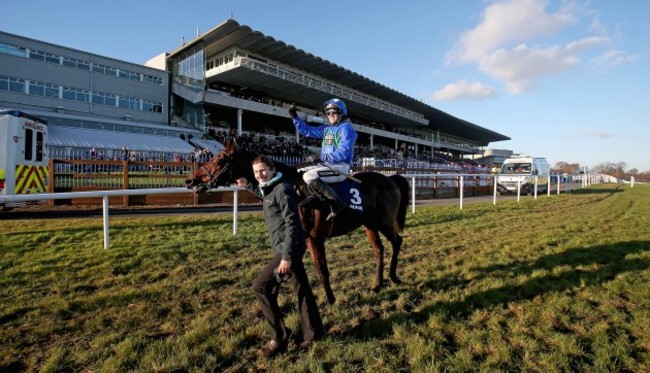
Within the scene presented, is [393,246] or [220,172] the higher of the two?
[220,172]

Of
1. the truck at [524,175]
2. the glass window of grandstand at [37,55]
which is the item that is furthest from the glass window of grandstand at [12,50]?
the truck at [524,175]

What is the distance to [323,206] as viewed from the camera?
3889mm

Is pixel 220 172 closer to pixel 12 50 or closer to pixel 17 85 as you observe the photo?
pixel 17 85

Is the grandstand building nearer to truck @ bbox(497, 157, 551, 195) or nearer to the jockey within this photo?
truck @ bbox(497, 157, 551, 195)

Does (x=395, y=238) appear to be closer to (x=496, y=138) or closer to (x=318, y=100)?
(x=318, y=100)

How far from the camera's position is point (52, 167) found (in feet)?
34.1

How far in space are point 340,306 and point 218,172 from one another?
196 cm

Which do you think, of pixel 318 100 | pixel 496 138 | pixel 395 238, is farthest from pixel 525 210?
pixel 496 138

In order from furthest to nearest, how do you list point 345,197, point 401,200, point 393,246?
point 401,200
point 393,246
point 345,197

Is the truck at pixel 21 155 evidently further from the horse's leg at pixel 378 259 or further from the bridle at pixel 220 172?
the horse's leg at pixel 378 259

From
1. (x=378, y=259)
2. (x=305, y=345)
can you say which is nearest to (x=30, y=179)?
(x=378, y=259)

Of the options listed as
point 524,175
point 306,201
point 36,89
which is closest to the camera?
point 306,201

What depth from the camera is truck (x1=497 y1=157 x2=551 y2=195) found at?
19.5 metres

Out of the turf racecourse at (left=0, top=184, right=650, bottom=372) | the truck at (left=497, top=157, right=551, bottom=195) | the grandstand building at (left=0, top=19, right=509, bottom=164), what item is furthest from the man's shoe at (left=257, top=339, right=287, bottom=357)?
the grandstand building at (left=0, top=19, right=509, bottom=164)
